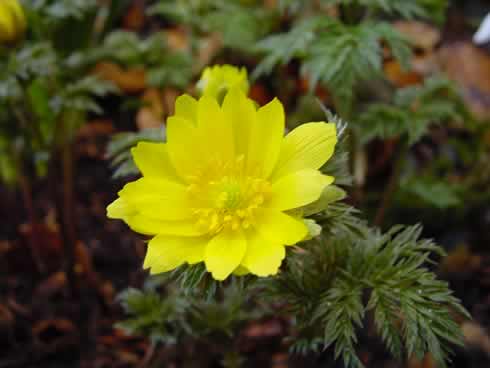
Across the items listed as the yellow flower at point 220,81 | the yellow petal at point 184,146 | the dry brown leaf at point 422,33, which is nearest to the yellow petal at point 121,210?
the yellow petal at point 184,146

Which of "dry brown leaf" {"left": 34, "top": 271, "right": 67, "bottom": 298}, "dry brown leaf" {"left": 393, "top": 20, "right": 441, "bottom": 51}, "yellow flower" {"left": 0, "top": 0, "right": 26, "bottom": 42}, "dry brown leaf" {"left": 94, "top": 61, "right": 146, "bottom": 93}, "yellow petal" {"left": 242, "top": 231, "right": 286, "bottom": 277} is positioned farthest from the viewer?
"dry brown leaf" {"left": 393, "top": 20, "right": 441, "bottom": 51}

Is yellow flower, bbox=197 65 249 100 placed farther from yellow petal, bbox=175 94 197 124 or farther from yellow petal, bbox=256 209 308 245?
yellow petal, bbox=256 209 308 245

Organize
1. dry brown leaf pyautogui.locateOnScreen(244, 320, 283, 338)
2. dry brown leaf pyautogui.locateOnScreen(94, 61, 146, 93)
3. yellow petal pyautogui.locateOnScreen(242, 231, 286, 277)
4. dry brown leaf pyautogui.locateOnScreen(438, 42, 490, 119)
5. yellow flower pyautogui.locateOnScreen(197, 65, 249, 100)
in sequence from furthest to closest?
dry brown leaf pyautogui.locateOnScreen(94, 61, 146, 93) → dry brown leaf pyautogui.locateOnScreen(438, 42, 490, 119) → dry brown leaf pyautogui.locateOnScreen(244, 320, 283, 338) → yellow flower pyautogui.locateOnScreen(197, 65, 249, 100) → yellow petal pyautogui.locateOnScreen(242, 231, 286, 277)

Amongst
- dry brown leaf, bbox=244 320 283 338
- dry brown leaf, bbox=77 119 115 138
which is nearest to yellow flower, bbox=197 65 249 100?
dry brown leaf, bbox=244 320 283 338

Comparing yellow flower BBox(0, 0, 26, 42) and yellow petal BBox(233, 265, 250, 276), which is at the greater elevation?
yellow flower BBox(0, 0, 26, 42)

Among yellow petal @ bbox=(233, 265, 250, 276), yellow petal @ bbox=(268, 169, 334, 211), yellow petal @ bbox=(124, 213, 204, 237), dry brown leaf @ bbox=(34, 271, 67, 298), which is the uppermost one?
yellow petal @ bbox=(268, 169, 334, 211)

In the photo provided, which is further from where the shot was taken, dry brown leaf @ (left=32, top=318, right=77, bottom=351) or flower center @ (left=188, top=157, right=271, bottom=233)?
dry brown leaf @ (left=32, top=318, right=77, bottom=351)

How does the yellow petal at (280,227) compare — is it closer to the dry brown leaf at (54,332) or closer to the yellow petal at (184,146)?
the yellow petal at (184,146)

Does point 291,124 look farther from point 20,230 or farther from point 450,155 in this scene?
point 20,230
